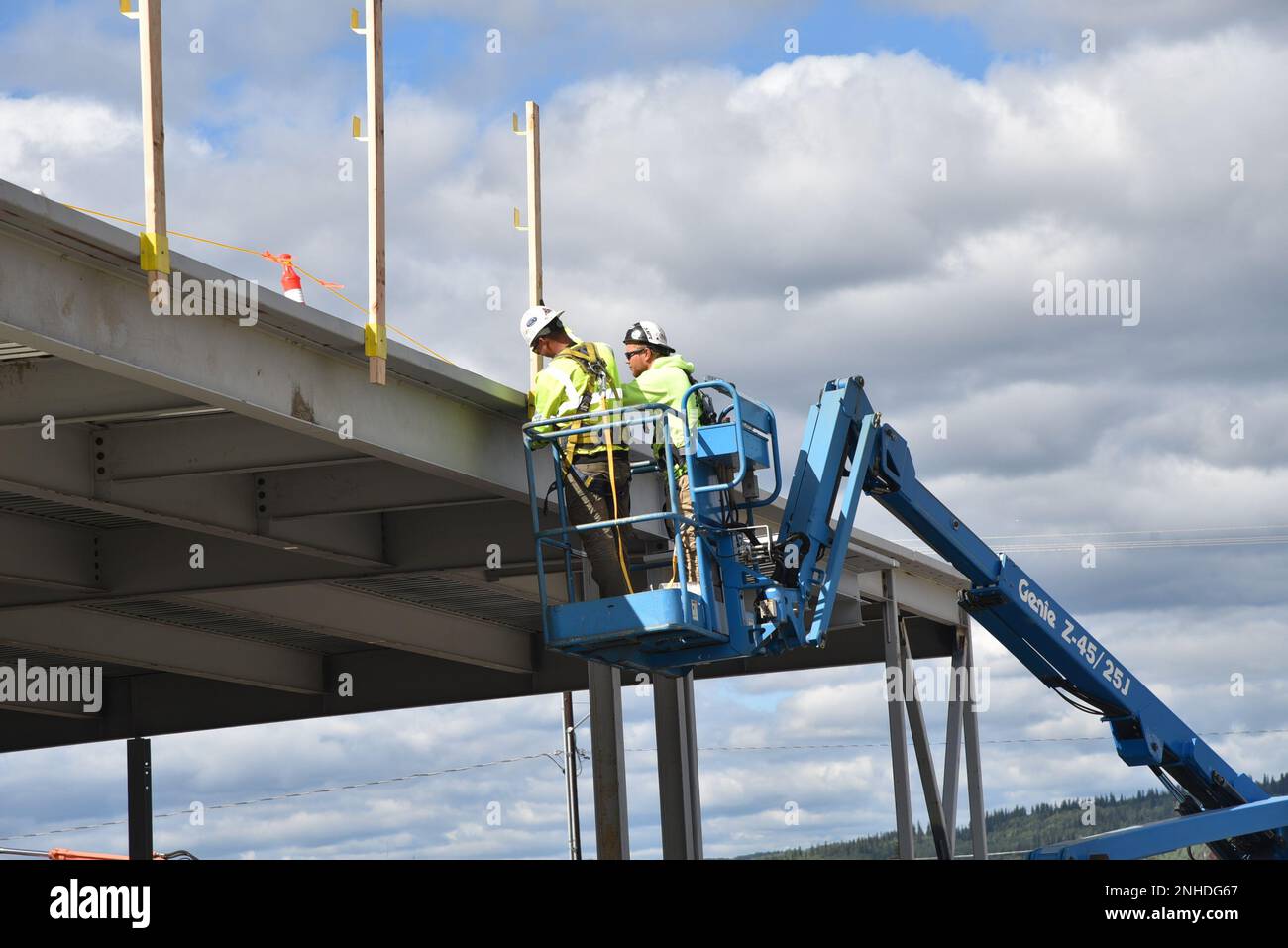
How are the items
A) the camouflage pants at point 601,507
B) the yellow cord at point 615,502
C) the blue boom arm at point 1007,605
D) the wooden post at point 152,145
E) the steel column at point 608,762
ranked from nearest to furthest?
the wooden post at point 152,145 < the yellow cord at point 615,502 < the camouflage pants at point 601,507 < the blue boom arm at point 1007,605 < the steel column at point 608,762

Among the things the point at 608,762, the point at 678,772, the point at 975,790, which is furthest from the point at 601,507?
the point at 975,790

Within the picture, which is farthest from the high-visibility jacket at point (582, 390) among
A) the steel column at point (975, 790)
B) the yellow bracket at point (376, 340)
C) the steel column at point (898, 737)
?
the steel column at point (975, 790)

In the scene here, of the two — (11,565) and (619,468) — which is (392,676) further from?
(619,468)

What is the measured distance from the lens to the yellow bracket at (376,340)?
12992 mm

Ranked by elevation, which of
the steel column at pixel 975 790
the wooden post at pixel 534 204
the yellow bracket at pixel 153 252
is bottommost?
the steel column at pixel 975 790

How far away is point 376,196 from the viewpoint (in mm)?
13125

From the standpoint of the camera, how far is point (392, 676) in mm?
25766

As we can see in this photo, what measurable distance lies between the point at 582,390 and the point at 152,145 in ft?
12.4

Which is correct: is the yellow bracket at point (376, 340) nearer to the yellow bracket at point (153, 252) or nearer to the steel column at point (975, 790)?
the yellow bracket at point (153, 252)

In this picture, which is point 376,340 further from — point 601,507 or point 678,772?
point 678,772

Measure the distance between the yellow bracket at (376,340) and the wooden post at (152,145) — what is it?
224 cm
